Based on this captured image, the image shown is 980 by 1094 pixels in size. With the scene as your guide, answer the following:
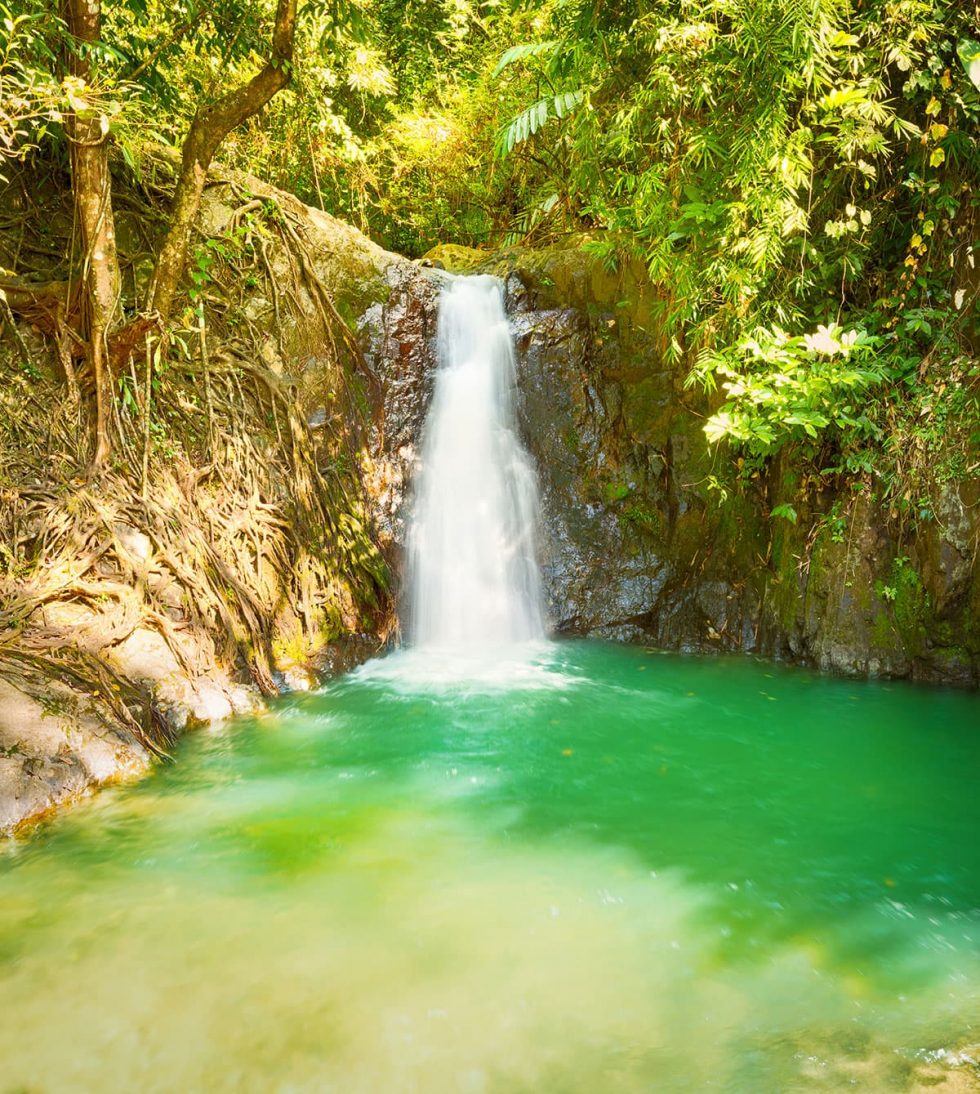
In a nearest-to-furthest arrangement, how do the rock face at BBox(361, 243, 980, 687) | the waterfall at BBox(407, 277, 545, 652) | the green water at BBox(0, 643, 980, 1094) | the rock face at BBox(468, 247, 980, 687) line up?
1. the green water at BBox(0, 643, 980, 1094)
2. the rock face at BBox(468, 247, 980, 687)
3. the rock face at BBox(361, 243, 980, 687)
4. the waterfall at BBox(407, 277, 545, 652)

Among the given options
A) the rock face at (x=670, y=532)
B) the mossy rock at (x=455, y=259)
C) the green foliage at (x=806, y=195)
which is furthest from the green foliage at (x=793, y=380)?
the mossy rock at (x=455, y=259)

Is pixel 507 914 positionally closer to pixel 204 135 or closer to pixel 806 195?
pixel 806 195

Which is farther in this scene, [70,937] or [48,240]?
[48,240]

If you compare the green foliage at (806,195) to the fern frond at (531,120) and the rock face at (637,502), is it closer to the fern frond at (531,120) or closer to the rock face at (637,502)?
the fern frond at (531,120)

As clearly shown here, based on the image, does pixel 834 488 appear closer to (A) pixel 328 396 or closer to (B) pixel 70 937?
(A) pixel 328 396

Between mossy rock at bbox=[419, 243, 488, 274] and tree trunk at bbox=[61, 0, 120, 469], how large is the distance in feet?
11.3

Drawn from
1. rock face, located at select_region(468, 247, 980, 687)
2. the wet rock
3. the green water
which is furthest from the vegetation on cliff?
the green water

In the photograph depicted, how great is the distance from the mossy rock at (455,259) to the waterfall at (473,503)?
99 centimetres

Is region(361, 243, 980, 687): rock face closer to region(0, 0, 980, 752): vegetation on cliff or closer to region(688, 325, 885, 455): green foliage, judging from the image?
region(0, 0, 980, 752): vegetation on cliff

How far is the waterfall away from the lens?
640cm

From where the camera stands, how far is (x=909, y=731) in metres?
4.32

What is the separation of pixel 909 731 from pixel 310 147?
27.5ft

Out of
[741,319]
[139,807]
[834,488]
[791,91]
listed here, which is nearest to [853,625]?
[834,488]

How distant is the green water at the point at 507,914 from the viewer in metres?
1.94
